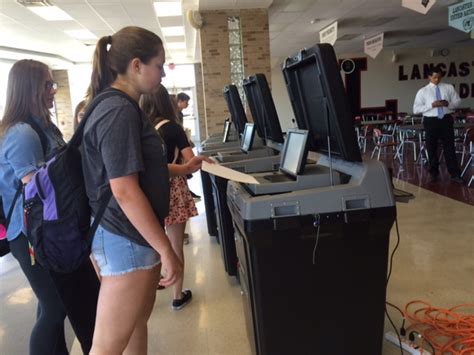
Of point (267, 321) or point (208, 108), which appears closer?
point (267, 321)

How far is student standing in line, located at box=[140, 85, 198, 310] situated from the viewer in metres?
2.34

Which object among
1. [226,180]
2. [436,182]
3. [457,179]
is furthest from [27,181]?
[457,179]

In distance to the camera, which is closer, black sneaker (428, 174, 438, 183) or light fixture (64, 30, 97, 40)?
black sneaker (428, 174, 438, 183)

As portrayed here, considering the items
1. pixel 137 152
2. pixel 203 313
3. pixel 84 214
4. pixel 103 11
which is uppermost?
pixel 103 11

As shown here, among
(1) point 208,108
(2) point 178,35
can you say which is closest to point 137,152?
(1) point 208,108

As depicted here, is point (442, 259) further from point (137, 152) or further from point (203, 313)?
point (137, 152)

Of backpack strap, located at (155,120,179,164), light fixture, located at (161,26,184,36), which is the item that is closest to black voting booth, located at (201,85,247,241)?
backpack strap, located at (155,120,179,164)

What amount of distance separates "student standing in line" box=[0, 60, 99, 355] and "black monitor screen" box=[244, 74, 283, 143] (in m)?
1.43

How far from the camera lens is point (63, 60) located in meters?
13.0

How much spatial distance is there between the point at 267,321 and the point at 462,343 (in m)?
1.10

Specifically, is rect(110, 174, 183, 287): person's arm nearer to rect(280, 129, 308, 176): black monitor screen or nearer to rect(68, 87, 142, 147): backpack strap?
rect(68, 87, 142, 147): backpack strap

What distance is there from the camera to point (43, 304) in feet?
5.54

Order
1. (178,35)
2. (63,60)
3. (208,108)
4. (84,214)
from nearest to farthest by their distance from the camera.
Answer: (84,214) < (208,108) < (178,35) < (63,60)

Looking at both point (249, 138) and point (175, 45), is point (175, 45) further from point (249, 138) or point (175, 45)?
point (249, 138)
